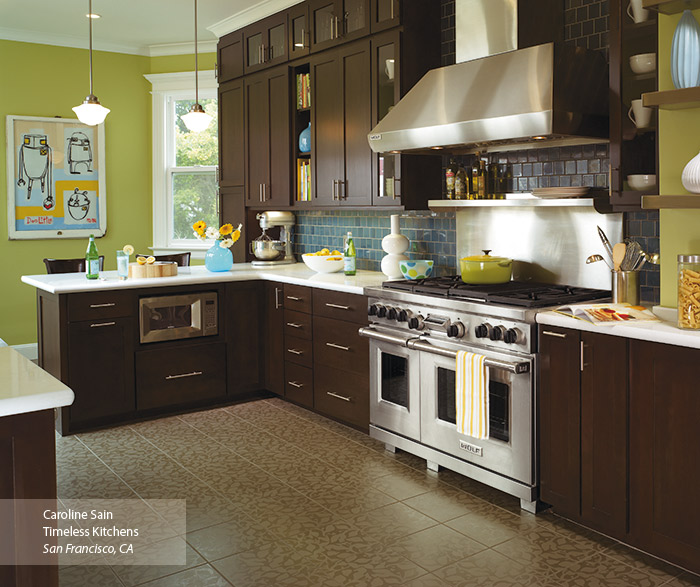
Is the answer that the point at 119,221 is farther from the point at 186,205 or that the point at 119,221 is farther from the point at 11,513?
the point at 11,513

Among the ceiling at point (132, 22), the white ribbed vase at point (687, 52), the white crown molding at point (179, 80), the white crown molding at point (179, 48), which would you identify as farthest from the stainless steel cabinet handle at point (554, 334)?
the white crown molding at point (179, 48)

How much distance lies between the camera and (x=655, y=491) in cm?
269

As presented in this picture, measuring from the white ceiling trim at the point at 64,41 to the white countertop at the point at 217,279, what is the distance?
2.87 metres

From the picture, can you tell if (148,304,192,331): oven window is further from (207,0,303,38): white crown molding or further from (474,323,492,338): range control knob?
(207,0,303,38): white crown molding

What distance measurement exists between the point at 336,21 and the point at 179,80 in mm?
2824

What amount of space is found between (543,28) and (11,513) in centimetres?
329

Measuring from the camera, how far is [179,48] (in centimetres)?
711

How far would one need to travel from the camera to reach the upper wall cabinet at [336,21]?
461cm

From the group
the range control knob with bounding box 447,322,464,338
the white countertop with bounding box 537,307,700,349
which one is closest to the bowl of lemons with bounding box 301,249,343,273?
the range control knob with bounding box 447,322,464,338

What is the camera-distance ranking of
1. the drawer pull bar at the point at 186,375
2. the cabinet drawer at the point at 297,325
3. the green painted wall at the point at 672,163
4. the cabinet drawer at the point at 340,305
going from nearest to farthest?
the green painted wall at the point at 672,163 → the cabinet drawer at the point at 340,305 → the cabinet drawer at the point at 297,325 → the drawer pull bar at the point at 186,375

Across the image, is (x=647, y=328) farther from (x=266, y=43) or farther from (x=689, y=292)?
(x=266, y=43)

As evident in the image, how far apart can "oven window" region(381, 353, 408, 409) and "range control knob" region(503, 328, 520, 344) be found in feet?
2.47

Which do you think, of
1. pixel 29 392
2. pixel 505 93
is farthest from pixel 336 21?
pixel 29 392

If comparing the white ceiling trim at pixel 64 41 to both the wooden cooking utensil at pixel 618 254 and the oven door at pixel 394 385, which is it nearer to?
the oven door at pixel 394 385
